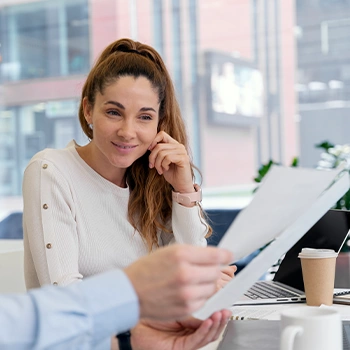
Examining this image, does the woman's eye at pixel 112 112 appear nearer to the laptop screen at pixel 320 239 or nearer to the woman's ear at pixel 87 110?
the woman's ear at pixel 87 110

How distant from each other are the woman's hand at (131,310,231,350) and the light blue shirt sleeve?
0.84 feet

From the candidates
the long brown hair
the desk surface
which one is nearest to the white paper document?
the desk surface

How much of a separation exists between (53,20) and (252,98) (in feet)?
6.32

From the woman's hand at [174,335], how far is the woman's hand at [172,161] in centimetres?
78

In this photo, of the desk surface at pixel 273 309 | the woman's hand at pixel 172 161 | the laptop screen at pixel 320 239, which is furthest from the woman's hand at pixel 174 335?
the woman's hand at pixel 172 161

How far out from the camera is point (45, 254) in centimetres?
155

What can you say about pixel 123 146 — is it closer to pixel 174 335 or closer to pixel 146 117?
pixel 146 117

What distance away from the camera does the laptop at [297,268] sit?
5.06 feet

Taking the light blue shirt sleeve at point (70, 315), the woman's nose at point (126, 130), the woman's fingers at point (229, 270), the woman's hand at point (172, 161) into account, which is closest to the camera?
the light blue shirt sleeve at point (70, 315)

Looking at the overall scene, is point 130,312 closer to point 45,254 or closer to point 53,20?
point 45,254

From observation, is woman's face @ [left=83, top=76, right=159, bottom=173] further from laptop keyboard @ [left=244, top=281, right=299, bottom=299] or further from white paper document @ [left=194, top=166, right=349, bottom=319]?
white paper document @ [left=194, top=166, right=349, bottom=319]

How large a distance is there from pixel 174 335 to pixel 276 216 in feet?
1.07

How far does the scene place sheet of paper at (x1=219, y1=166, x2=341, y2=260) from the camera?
0.79 meters

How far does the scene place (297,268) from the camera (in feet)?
5.49
